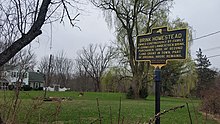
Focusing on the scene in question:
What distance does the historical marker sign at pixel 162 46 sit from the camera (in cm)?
607

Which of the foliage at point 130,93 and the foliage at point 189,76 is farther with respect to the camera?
the foliage at point 189,76

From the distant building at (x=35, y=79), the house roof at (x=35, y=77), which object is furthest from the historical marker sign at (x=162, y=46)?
the house roof at (x=35, y=77)

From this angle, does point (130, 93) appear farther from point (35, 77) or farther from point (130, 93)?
point (35, 77)

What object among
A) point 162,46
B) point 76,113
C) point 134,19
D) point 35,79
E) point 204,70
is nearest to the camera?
point 162,46

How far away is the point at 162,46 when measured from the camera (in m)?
6.31

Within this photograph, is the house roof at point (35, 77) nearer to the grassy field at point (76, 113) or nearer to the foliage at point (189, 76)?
the foliage at point (189, 76)

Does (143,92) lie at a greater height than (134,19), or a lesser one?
lesser

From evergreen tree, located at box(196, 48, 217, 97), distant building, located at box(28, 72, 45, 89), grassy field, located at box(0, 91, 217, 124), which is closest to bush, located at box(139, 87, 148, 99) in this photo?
grassy field, located at box(0, 91, 217, 124)

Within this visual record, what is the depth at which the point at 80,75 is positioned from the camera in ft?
195

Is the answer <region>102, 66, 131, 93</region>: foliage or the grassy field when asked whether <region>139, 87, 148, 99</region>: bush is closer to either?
<region>102, 66, 131, 93</region>: foliage

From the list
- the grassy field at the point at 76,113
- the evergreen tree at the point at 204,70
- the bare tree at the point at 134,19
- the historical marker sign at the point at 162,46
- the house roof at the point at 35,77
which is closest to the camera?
the grassy field at the point at 76,113

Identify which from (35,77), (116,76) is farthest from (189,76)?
(35,77)

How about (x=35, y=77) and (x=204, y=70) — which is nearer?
(x=204, y=70)

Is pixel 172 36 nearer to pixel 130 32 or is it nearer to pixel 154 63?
pixel 154 63
